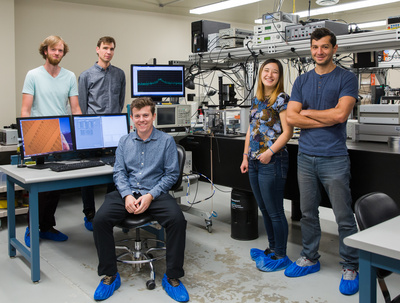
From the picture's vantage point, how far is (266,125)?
9.20 ft

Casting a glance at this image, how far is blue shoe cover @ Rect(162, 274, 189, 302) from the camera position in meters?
2.42

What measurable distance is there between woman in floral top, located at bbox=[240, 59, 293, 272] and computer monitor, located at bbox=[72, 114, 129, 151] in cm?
114

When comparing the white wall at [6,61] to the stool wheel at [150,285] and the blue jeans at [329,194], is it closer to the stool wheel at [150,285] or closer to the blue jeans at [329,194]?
the stool wheel at [150,285]

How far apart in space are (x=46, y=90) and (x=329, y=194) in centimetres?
235

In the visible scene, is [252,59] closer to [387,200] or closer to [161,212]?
[161,212]

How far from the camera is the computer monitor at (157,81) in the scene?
3.78 m

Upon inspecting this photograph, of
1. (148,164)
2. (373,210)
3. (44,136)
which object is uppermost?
(44,136)

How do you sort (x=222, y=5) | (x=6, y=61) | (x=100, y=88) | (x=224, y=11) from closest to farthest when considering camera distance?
(x=100, y=88) < (x=6, y=61) < (x=222, y=5) < (x=224, y=11)

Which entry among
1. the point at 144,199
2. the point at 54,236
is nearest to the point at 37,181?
the point at 144,199

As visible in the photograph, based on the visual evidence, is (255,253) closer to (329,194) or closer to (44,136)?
(329,194)

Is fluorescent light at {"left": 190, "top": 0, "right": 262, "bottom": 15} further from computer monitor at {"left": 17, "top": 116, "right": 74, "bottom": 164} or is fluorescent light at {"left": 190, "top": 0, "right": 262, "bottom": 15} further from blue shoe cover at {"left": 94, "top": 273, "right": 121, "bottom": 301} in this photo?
blue shoe cover at {"left": 94, "top": 273, "right": 121, "bottom": 301}

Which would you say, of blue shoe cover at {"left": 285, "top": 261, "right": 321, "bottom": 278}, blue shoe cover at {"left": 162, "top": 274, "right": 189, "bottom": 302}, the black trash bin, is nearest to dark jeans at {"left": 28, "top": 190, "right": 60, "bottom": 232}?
blue shoe cover at {"left": 162, "top": 274, "right": 189, "bottom": 302}

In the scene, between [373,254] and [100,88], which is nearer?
[373,254]

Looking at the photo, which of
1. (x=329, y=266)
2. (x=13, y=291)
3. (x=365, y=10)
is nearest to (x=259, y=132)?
(x=329, y=266)
